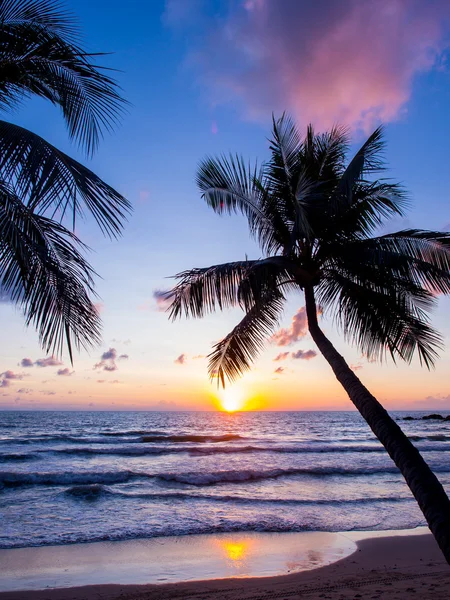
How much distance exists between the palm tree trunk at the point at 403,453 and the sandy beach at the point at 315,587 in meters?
2.87

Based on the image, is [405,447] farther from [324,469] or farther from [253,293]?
[324,469]

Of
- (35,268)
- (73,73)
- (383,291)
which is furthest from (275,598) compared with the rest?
(73,73)

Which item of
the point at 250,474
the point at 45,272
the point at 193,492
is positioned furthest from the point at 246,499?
the point at 45,272

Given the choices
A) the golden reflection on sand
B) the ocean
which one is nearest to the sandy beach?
the golden reflection on sand

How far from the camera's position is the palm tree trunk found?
14.3 ft

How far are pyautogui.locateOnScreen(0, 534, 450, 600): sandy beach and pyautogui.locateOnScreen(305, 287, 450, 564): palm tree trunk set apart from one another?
2866 mm

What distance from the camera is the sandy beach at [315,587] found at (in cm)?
679

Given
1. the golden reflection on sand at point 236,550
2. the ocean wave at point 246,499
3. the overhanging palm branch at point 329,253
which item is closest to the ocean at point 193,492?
the ocean wave at point 246,499

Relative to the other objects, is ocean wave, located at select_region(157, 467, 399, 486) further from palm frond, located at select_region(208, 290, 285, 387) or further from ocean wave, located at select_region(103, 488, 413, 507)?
palm frond, located at select_region(208, 290, 285, 387)

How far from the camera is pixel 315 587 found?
Answer: 716 centimetres

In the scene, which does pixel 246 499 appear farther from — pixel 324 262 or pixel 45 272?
pixel 45 272

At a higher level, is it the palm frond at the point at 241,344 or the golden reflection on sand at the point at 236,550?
the palm frond at the point at 241,344

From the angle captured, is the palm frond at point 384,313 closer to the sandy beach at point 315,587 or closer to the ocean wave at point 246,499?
the sandy beach at point 315,587

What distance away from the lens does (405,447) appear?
498cm
